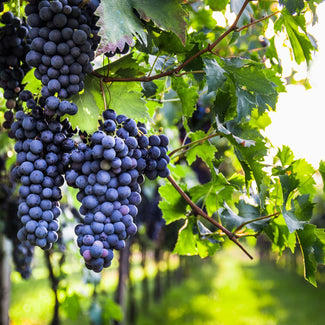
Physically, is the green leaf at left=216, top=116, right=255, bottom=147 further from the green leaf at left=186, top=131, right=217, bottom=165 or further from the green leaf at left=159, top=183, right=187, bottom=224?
the green leaf at left=159, top=183, right=187, bottom=224

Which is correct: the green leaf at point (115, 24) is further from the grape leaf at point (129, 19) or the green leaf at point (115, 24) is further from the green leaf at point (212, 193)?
the green leaf at point (212, 193)

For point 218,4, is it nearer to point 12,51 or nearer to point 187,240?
point 12,51

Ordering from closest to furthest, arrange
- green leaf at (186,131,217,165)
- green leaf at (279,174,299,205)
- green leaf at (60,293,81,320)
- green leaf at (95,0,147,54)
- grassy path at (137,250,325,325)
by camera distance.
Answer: green leaf at (95,0,147,54) → green leaf at (279,174,299,205) → green leaf at (186,131,217,165) → green leaf at (60,293,81,320) → grassy path at (137,250,325,325)

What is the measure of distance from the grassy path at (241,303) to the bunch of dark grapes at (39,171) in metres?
11.0

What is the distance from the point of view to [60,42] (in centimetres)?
106

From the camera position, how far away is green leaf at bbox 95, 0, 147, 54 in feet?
3.27

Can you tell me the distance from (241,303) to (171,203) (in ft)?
46.6

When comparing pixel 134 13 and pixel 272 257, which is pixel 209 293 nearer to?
pixel 272 257

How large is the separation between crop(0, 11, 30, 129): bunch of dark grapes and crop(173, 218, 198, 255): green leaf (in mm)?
888

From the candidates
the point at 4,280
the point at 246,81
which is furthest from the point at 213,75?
the point at 4,280

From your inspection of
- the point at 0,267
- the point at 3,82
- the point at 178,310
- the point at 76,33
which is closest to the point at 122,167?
the point at 76,33

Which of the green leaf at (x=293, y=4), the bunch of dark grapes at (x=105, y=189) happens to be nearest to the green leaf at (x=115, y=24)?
the bunch of dark grapes at (x=105, y=189)

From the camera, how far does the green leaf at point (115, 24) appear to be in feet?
3.27

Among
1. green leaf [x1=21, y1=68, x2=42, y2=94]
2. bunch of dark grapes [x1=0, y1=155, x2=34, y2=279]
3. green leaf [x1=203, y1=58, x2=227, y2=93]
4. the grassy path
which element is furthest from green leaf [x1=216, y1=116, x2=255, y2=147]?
the grassy path
